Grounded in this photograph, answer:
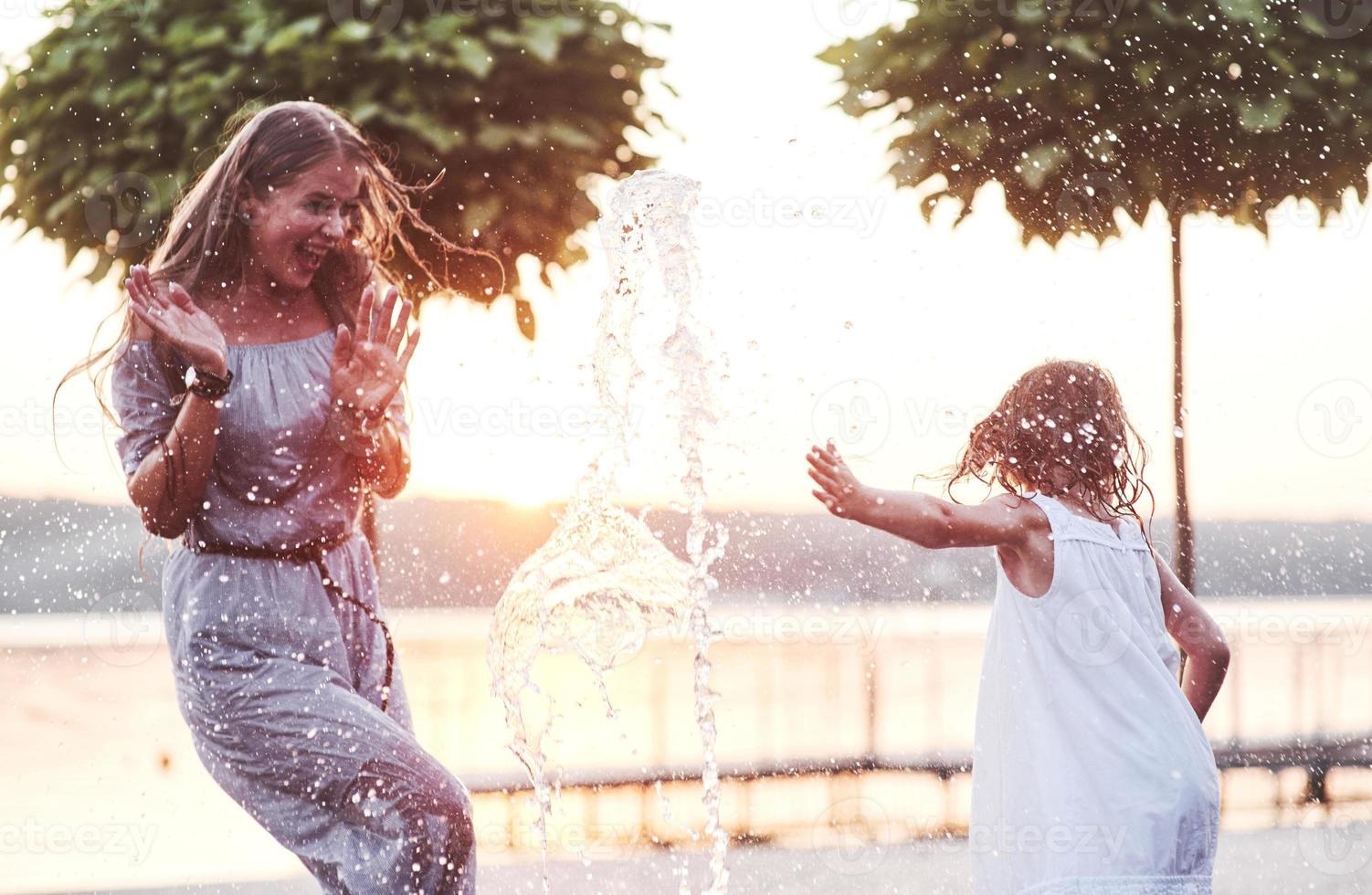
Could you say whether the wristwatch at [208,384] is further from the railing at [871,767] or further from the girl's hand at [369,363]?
the railing at [871,767]

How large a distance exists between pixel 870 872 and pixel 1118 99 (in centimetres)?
327

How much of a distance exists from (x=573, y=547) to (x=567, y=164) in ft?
7.80

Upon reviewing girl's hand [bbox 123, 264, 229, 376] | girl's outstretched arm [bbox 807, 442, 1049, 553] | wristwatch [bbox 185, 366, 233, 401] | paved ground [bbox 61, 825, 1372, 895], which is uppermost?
girl's hand [bbox 123, 264, 229, 376]

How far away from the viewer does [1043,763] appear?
2742 millimetres

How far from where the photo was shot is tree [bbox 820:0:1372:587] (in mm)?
5574

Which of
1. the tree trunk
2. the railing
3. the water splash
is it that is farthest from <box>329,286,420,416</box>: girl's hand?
the tree trunk

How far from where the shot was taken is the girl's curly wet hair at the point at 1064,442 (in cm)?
297

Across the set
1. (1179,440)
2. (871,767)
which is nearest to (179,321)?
(871,767)

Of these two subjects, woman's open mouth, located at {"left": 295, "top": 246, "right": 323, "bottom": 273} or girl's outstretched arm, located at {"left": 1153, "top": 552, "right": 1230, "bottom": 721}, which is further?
girl's outstretched arm, located at {"left": 1153, "top": 552, "right": 1230, "bottom": 721}

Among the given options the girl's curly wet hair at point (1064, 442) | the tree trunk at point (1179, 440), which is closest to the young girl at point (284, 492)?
the girl's curly wet hair at point (1064, 442)

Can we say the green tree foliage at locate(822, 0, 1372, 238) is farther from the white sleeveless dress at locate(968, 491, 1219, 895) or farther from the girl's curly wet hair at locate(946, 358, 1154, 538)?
the white sleeveless dress at locate(968, 491, 1219, 895)

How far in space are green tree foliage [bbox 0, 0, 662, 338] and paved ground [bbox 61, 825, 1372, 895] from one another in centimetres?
250

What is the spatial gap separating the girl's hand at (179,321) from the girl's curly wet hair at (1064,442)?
1546 millimetres

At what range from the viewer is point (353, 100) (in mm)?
5277
